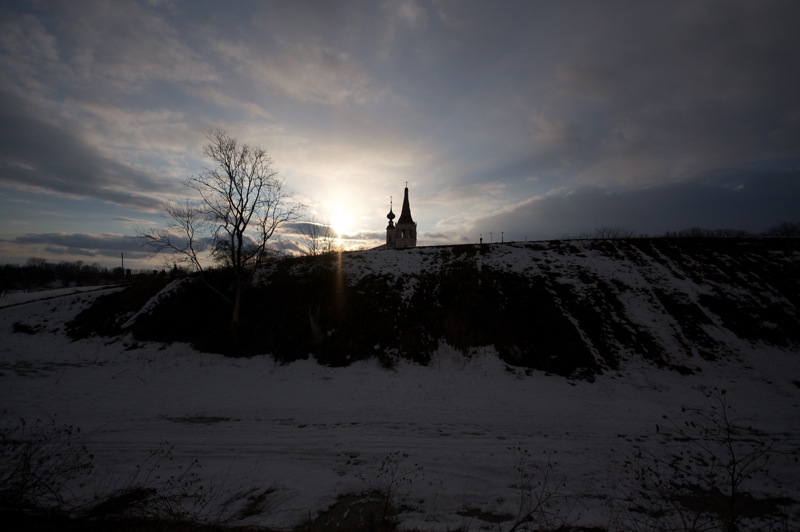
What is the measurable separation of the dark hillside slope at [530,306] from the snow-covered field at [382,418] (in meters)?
1.11

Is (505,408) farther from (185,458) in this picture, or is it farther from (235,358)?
(235,358)

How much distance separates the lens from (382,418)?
10383mm

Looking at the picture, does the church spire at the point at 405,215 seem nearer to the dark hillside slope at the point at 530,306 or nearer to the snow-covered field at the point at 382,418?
the dark hillside slope at the point at 530,306

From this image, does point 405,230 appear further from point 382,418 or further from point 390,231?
point 382,418

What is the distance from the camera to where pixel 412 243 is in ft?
169

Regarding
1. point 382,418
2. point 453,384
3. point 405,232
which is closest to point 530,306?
point 453,384

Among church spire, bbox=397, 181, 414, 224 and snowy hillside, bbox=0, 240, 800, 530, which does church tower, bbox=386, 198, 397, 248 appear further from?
snowy hillside, bbox=0, 240, 800, 530

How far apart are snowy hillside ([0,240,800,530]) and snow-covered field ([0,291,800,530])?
72mm

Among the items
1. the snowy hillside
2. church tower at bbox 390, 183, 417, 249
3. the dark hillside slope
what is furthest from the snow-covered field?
church tower at bbox 390, 183, 417, 249

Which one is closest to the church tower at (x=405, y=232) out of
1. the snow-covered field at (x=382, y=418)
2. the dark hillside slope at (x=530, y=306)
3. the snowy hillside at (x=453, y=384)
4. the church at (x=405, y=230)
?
the church at (x=405, y=230)

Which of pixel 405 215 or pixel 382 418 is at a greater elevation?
pixel 405 215

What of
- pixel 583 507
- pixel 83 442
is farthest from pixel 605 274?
pixel 83 442

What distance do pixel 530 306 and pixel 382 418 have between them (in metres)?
11.6

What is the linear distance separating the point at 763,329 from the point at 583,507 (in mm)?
17283
